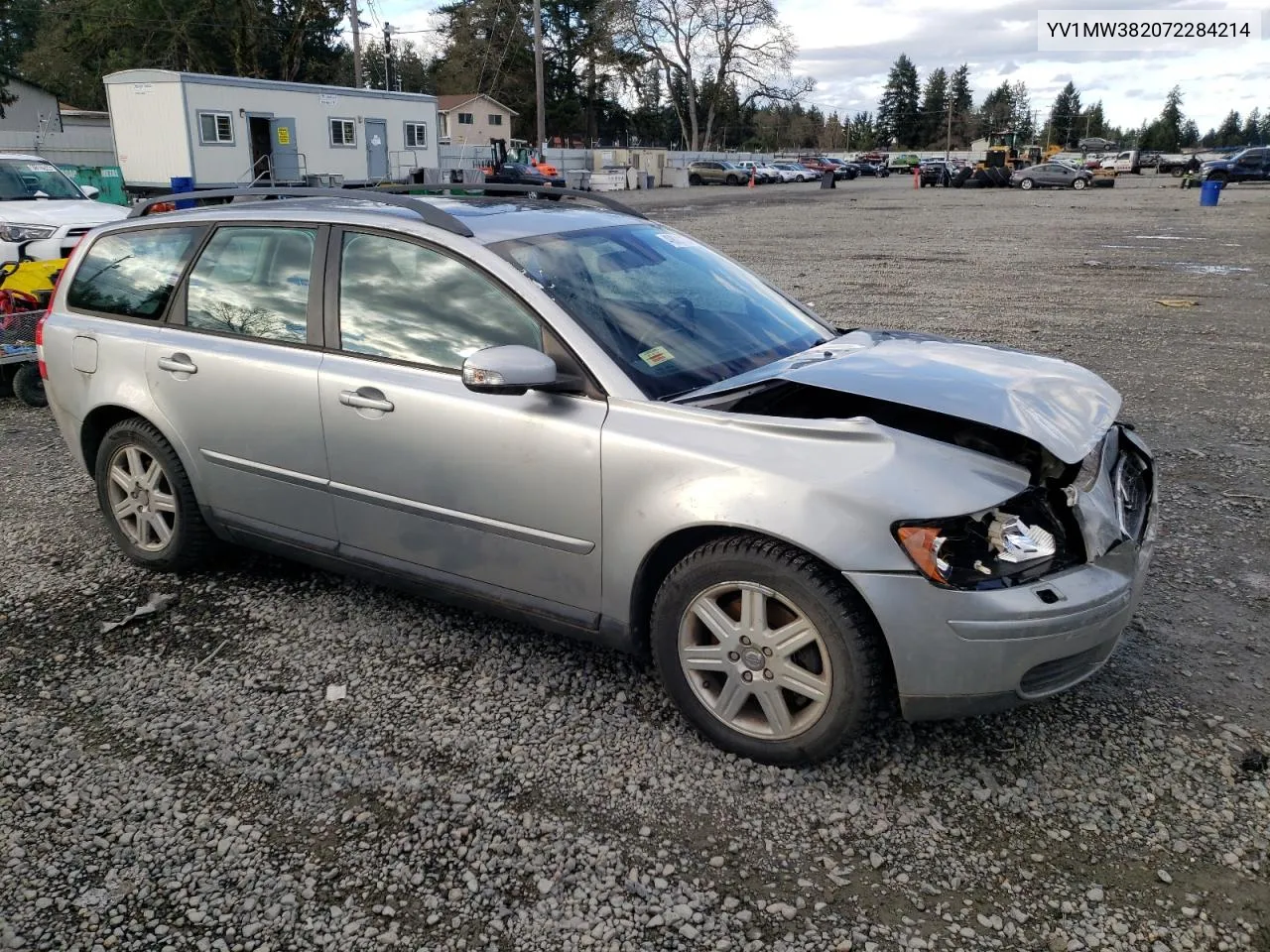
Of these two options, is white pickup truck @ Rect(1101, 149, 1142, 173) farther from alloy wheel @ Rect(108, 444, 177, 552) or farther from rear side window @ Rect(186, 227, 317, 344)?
alloy wheel @ Rect(108, 444, 177, 552)

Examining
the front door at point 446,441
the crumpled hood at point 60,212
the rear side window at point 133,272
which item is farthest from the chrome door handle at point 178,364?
the crumpled hood at point 60,212

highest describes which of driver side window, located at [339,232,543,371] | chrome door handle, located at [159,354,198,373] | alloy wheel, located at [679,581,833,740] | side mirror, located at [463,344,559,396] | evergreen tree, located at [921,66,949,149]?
evergreen tree, located at [921,66,949,149]

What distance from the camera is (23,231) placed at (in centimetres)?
1019

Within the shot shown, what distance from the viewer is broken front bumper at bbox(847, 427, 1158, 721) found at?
2730 millimetres

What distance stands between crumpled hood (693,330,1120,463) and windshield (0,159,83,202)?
1146 cm

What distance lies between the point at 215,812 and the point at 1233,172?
57.8m

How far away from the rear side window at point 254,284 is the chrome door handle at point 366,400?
0.39 metres

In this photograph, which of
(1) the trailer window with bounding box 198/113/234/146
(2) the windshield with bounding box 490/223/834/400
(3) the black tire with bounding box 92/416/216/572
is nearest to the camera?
(2) the windshield with bounding box 490/223/834/400

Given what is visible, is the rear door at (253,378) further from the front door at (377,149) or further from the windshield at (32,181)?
the front door at (377,149)

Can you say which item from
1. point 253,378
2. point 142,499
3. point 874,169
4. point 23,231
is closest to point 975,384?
point 253,378

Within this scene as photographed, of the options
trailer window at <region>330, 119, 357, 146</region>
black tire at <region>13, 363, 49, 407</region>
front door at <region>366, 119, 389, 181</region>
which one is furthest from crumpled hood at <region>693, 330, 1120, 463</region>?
front door at <region>366, 119, 389, 181</region>

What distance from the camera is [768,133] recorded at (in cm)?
10856

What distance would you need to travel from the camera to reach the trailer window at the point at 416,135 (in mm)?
33469

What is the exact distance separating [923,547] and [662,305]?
1470 mm
